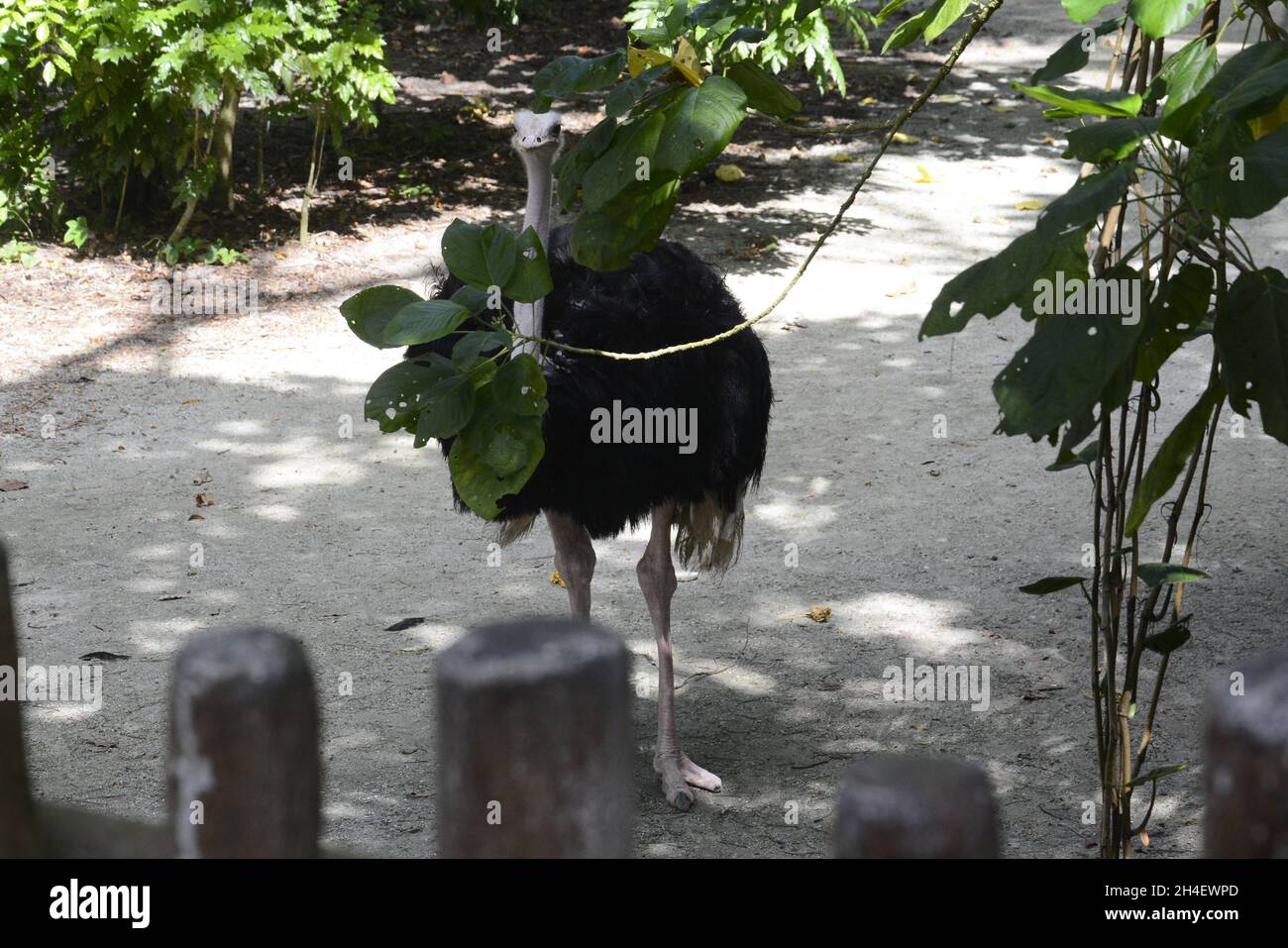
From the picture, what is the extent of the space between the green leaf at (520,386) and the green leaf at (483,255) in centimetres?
14

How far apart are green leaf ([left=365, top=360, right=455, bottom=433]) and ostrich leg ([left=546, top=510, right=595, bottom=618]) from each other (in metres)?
1.94

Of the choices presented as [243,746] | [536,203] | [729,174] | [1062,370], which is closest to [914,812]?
[243,746]

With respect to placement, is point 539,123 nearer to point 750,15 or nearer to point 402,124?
point 750,15

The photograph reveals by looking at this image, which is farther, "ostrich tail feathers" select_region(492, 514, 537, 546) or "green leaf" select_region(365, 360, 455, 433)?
"ostrich tail feathers" select_region(492, 514, 537, 546)

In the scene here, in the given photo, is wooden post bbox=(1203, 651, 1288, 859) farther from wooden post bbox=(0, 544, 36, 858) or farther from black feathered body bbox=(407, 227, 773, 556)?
black feathered body bbox=(407, 227, 773, 556)

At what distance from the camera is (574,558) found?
4.45 meters

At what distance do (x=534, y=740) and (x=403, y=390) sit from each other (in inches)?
52.0

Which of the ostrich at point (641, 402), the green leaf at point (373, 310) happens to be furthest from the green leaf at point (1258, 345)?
the ostrich at point (641, 402)

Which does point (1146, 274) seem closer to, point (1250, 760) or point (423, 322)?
point (423, 322)

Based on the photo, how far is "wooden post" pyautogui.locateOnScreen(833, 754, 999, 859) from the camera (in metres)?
1.02

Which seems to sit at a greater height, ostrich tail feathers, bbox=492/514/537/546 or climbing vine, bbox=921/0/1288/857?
climbing vine, bbox=921/0/1288/857

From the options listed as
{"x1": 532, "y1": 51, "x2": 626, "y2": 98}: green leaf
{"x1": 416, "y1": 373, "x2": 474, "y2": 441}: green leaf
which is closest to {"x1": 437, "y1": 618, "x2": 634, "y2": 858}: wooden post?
{"x1": 416, "y1": 373, "x2": 474, "y2": 441}: green leaf

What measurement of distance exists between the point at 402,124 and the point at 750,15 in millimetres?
9203

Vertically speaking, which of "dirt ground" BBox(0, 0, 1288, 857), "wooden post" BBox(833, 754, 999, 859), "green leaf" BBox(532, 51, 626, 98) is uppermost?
Answer: "green leaf" BBox(532, 51, 626, 98)
